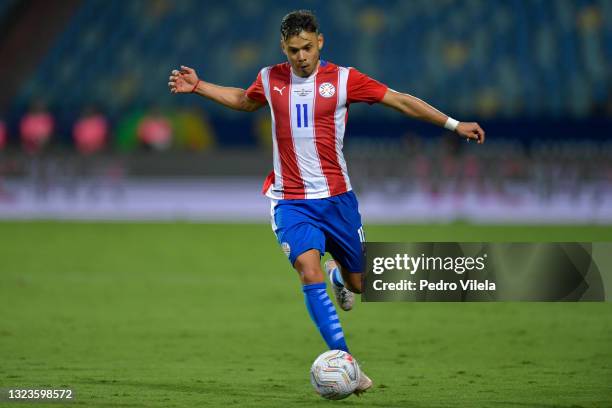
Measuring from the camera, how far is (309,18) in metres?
6.62

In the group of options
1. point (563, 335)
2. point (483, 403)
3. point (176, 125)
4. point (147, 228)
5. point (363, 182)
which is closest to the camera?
point (483, 403)

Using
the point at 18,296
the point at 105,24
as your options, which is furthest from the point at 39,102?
the point at 18,296

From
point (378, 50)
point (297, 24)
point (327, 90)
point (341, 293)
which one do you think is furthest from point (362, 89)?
point (378, 50)

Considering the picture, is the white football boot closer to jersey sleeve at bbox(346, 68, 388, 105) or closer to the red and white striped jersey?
the red and white striped jersey

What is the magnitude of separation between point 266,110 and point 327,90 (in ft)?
82.9

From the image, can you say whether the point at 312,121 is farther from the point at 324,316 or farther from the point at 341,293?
the point at 341,293

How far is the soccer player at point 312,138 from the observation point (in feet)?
21.7

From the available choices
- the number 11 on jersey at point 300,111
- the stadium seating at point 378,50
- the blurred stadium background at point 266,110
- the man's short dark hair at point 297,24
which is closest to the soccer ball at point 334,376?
the number 11 on jersey at point 300,111

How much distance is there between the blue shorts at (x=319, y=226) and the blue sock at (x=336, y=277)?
0.61 m

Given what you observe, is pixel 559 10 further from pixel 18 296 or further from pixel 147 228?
pixel 18 296

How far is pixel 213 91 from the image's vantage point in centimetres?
711

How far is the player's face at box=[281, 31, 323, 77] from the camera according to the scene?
6574mm

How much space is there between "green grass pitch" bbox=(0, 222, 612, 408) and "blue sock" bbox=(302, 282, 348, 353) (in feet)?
1.14

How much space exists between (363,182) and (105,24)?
14.0 metres
